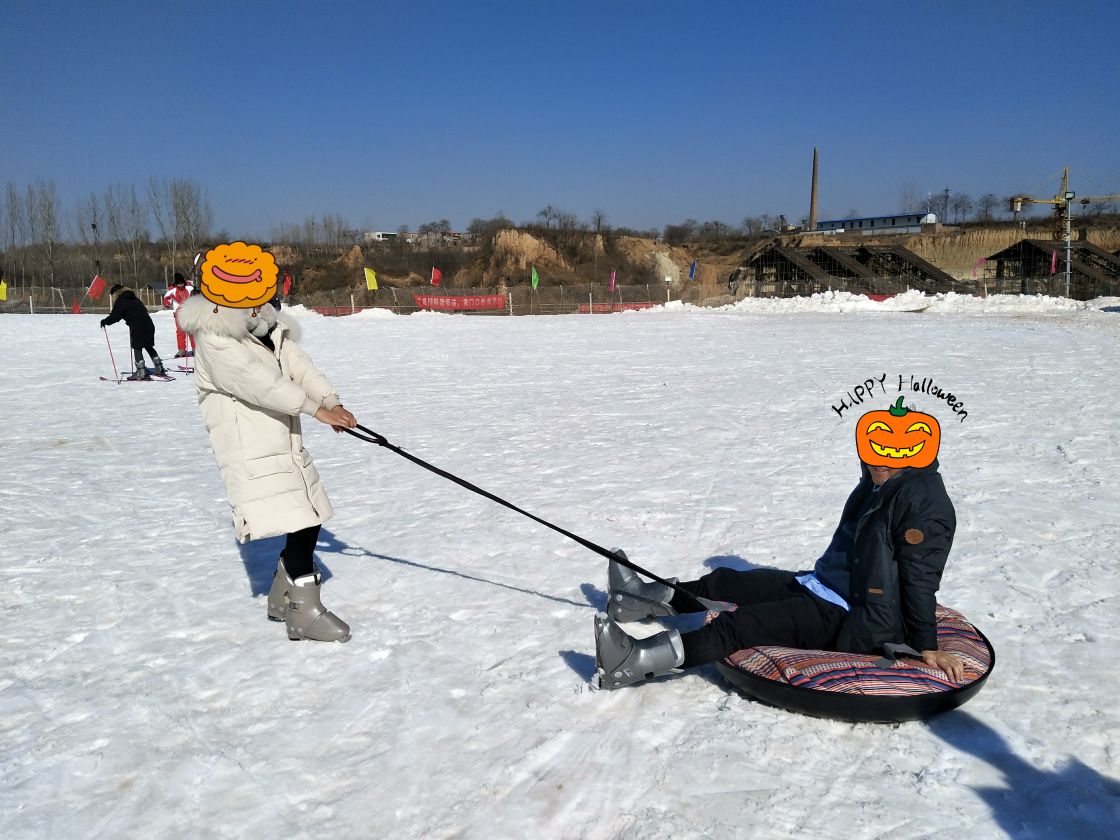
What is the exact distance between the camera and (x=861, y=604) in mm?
3150

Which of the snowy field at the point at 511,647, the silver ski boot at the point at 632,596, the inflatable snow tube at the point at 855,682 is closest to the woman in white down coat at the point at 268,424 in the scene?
the snowy field at the point at 511,647

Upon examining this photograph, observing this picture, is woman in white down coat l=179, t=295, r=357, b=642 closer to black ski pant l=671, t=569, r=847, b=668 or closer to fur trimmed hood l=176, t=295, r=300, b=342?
fur trimmed hood l=176, t=295, r=300, b=342

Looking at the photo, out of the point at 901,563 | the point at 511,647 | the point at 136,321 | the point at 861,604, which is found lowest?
the point at 511,647

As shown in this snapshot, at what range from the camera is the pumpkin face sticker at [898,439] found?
3.08 meters

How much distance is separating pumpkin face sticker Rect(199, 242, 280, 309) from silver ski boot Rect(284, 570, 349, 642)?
135cm

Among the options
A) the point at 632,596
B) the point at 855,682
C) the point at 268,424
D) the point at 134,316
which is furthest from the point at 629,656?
the point at 134,316

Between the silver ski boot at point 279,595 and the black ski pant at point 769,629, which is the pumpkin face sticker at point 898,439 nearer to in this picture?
the black ski pant at point 769,629

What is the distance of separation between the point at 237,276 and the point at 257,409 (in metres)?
0.61

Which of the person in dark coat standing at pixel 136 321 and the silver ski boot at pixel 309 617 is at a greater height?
the person in dark coat standing at pixel 136 321

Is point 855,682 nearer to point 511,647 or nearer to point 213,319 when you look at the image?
point 511,647

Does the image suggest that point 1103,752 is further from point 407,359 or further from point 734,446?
point 407,359

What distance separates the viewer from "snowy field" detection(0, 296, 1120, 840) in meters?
2.66

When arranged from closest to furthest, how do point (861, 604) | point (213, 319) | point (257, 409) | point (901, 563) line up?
1. point (901, 563)
2. point (861, 604)
3. point (213, 319)
4. point (257, 409)

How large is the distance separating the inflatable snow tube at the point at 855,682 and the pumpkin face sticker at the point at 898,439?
30.0 inches
